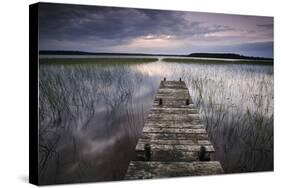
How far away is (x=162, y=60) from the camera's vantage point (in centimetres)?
800

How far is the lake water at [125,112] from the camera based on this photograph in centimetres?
718

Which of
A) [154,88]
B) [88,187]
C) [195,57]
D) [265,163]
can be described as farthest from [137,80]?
[265,163]

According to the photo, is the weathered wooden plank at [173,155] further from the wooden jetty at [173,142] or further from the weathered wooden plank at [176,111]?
the weathered wooden plank at [176,111]

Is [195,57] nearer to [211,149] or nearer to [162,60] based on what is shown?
[162,60]

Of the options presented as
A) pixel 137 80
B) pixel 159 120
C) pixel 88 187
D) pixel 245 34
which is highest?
pixel 245 34

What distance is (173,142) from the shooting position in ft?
25.4

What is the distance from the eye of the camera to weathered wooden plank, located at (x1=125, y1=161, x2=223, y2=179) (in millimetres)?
7296

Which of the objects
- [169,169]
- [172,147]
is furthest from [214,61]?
[169,169]

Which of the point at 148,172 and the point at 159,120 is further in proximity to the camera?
the point at 159,120

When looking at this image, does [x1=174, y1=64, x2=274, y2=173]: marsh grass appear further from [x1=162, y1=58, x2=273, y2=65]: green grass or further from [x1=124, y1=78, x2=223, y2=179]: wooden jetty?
[x1=124, y1=78, x2=223, y2=179]: wooden jetty

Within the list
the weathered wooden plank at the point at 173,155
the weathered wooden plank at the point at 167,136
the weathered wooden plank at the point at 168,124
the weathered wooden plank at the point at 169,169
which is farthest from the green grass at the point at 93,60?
the weathered wooden plank at the point at 169,169

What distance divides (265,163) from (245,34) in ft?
6.48

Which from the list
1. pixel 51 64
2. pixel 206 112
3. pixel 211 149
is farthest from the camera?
pixel 206 112

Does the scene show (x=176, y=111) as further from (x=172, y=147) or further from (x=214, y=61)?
(x=214, y=61)
